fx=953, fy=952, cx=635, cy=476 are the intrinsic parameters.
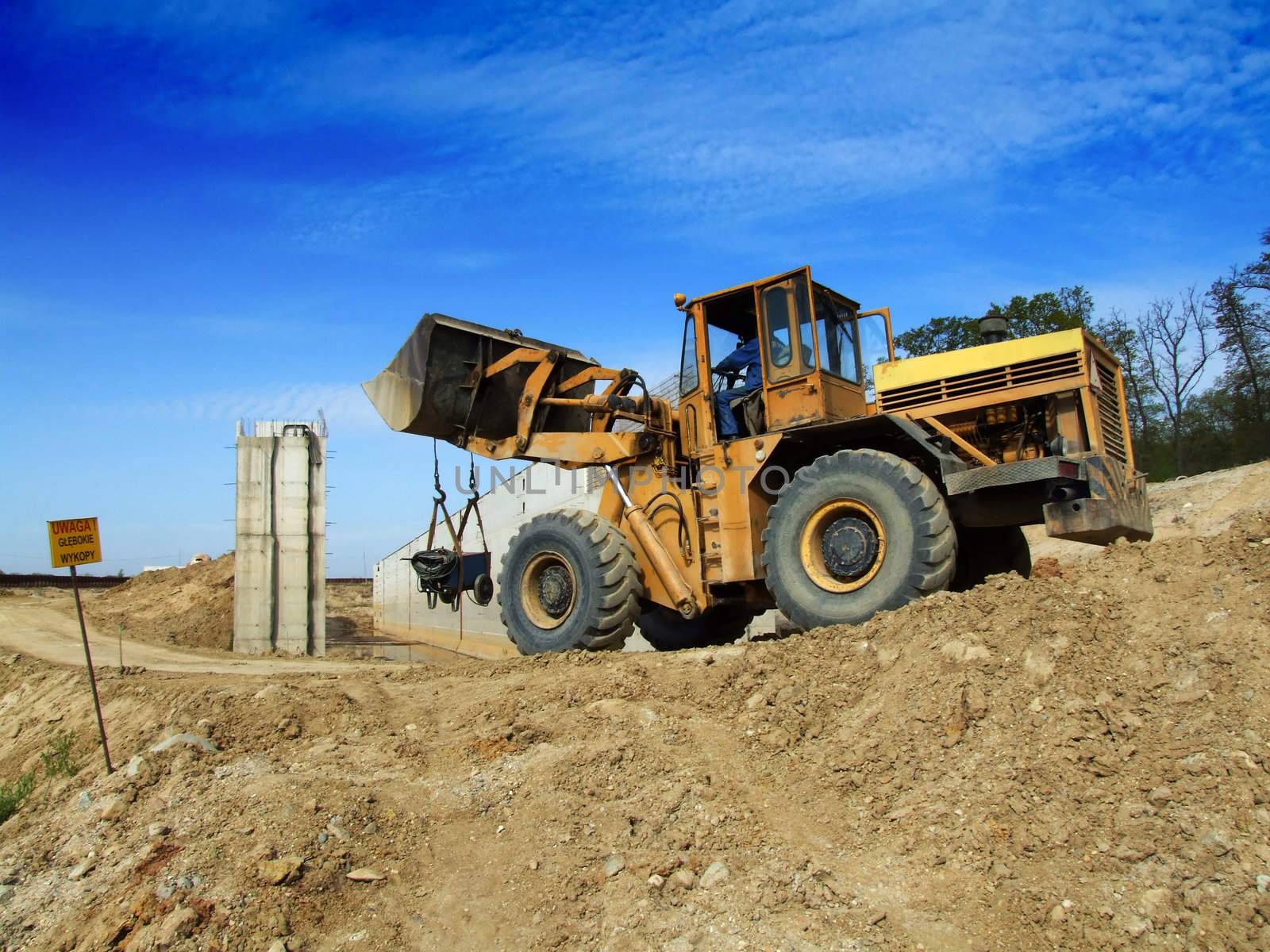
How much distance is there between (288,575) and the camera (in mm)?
15977

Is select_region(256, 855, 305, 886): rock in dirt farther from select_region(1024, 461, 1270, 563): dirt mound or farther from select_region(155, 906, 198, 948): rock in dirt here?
select_region(1024, 461, 1270, 563): dirt mound

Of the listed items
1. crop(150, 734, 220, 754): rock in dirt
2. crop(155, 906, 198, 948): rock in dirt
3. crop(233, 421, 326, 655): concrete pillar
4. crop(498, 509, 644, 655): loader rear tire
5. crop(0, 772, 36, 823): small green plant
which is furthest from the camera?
crop(233, 421, 326, 655): concrete pillar

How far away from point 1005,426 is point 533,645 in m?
4.49

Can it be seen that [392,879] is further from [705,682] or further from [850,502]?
[850,502]

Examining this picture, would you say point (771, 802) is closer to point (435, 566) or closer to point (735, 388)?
point (735, 388)

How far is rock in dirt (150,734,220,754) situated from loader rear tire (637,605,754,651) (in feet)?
15.2

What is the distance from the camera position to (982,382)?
23.5 ft

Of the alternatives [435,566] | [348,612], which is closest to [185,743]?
[435,566]

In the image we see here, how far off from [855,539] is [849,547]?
0.23 feet

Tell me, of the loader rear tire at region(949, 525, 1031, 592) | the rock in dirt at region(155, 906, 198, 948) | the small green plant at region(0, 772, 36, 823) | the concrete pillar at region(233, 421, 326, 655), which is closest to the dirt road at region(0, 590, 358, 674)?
the concrete pillar at region(233, 421, 326, 655)

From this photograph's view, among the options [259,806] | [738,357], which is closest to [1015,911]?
[259,806]

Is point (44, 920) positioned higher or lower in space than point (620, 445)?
lower

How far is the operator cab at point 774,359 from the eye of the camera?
7.94 m

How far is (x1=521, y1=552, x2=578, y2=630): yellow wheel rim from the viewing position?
866 centimetres
